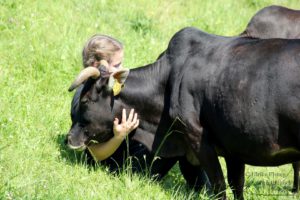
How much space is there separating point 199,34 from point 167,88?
62 centimetres

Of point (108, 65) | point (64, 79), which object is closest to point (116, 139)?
point (108, 65)

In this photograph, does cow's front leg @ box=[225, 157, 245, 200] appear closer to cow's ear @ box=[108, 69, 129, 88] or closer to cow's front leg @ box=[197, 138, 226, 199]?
cow's front leg @ box=[197, 138, 226, 199]

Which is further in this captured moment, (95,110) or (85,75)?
(95,110)

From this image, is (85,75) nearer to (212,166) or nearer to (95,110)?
(95,110)

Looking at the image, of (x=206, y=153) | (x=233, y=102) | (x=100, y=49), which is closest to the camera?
(x=233, y=102)

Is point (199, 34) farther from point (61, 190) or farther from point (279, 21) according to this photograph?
point (279, 21)

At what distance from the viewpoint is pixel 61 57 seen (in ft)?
28.7

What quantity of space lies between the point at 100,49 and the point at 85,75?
0.62 metres

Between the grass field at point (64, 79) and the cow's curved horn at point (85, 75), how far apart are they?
84 centimetres

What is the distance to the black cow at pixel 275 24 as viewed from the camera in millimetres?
8887

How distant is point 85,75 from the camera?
5.89m

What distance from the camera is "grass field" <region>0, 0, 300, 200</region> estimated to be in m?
5.59

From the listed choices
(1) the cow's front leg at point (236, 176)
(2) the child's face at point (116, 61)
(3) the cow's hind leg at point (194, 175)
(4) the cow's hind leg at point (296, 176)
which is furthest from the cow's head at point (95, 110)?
(4) the cow's hind leg at point (296, 176)

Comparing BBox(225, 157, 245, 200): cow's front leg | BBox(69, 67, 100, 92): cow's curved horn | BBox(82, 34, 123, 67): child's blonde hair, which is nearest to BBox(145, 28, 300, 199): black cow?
BBox(225, 157, 245, 200): cow's front leg
